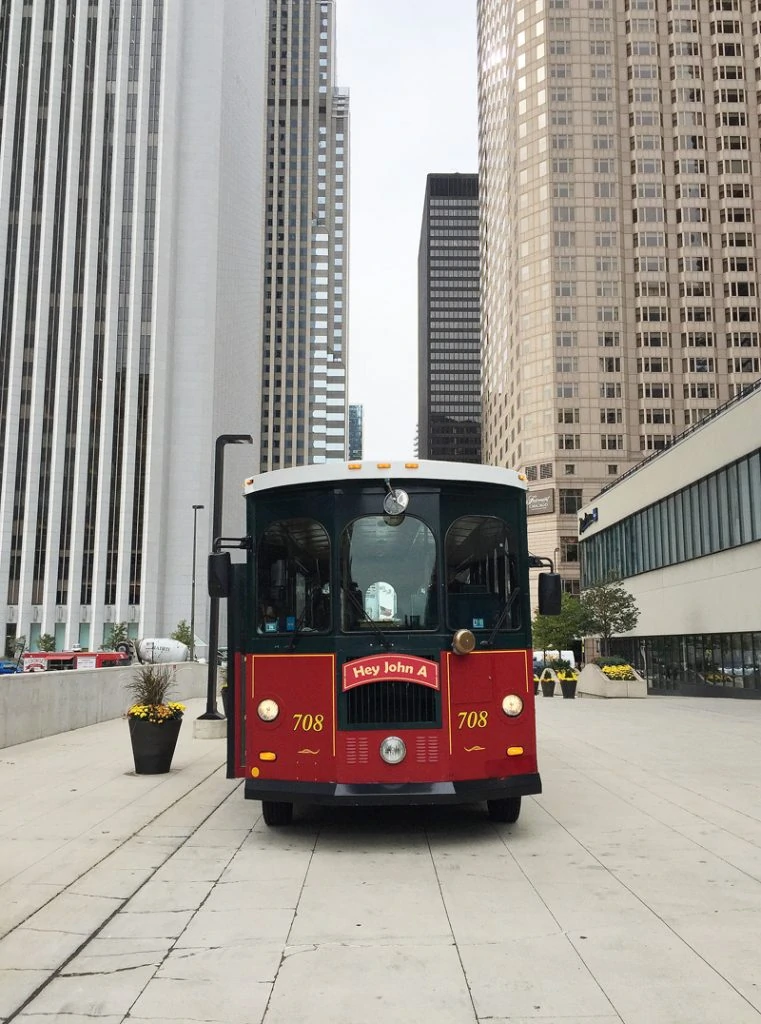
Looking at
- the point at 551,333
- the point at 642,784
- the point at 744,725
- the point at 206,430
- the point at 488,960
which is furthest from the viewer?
the point at 551,333

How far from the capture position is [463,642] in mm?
7926

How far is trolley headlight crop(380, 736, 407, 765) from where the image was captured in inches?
305

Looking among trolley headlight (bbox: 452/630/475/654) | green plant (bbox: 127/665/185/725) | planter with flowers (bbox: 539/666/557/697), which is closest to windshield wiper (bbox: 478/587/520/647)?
trolley headlight (bbox: 452/630/475/654)

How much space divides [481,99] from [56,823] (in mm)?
150013

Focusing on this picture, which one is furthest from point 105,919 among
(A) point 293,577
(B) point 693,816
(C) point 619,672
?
(C) point 619,672

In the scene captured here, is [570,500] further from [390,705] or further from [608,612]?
[390,705]

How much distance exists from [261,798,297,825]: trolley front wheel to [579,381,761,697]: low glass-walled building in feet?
87.6

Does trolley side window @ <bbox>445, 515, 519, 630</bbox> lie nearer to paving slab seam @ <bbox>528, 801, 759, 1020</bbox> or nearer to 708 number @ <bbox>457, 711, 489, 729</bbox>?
708 number @ <bbox>457, 711, 489, 729</bbox>

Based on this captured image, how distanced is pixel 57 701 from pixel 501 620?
1293 cm

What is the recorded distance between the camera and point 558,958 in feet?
16.2

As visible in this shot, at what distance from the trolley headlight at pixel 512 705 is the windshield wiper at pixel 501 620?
1.58 ft

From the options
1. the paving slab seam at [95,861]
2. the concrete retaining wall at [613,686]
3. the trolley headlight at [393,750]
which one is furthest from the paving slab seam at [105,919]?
the concrete retaining wall at [613,686]

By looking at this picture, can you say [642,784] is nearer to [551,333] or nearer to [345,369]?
[551,333]

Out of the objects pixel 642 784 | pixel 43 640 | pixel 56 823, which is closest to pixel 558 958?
pixel 56 823
